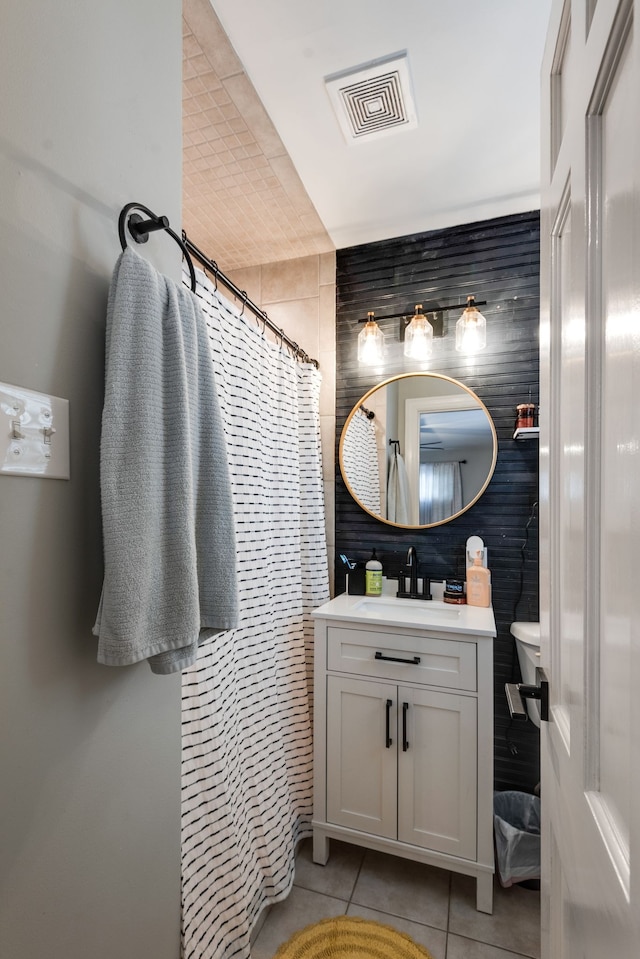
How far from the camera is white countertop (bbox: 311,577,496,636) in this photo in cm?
159

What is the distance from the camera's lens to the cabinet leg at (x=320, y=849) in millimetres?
1714

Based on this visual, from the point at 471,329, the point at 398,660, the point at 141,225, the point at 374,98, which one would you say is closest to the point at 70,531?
the point at 141,225

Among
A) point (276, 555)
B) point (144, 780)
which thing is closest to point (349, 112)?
point (276, 555)

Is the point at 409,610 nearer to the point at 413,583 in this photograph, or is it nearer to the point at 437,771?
the point at 413,583

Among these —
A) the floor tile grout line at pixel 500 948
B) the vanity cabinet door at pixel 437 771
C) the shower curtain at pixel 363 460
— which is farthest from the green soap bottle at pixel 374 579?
the floor tile grout line at pixel 500 948

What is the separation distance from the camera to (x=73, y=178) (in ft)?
2.34

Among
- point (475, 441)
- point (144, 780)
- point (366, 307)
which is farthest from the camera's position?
point (366, 307)

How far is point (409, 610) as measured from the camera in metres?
1.88

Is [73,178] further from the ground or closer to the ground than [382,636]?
Answer: further from the ground

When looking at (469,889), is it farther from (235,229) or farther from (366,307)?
(235,229)

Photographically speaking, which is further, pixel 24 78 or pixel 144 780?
pixel 144 780

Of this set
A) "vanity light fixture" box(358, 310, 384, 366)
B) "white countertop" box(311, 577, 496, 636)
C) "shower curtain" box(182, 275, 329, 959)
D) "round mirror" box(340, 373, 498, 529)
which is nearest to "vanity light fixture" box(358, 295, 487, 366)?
"vanity light fixture" box(358, 310, 384, 366)

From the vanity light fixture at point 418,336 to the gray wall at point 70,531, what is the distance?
1311 millimetres

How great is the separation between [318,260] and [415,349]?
69 centimetres
